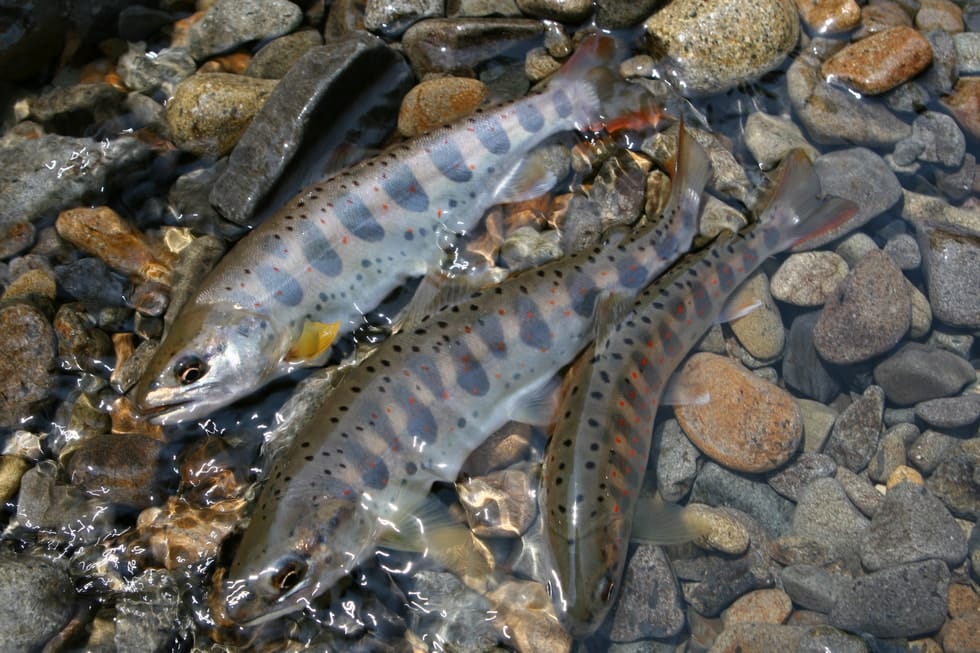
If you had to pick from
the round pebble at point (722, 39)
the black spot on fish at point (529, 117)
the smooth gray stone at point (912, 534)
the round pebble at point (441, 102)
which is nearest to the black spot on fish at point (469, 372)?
the black spot on fish at point (529, 117)

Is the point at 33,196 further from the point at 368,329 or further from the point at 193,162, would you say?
the point at 368,329

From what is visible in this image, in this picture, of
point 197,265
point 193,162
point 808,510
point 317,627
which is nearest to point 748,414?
point 808,510

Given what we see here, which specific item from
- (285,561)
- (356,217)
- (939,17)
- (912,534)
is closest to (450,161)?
(356,217)

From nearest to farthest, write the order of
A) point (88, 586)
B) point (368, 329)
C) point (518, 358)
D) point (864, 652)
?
point (864, 652) < point (88, 586) < point (518, 358) < point (368, 329)

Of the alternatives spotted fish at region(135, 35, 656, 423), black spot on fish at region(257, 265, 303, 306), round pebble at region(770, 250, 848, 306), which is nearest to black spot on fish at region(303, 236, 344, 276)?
spotted fish at region(135, 35, 656, 423)

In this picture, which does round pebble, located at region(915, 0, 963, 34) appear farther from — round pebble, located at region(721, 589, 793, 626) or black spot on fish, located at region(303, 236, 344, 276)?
black spot on fish, located at region(303, 236, 344, 276)

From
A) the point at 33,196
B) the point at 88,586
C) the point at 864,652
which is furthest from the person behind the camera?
the point at 33,196

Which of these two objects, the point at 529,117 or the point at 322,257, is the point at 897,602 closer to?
the point at 529,117
